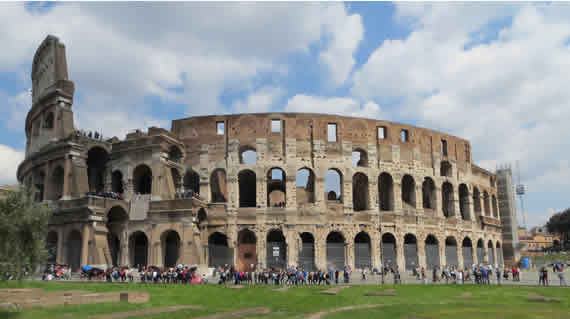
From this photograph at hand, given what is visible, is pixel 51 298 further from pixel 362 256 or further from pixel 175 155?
pixel 362 256

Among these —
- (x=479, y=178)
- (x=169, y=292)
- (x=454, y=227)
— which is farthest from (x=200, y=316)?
(x=479, y=178)

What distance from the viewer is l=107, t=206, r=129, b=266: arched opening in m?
33.6

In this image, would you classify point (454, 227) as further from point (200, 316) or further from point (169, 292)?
point (200, 316)

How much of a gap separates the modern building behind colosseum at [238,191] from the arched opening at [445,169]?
0.22 meters

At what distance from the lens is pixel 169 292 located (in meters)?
20.0

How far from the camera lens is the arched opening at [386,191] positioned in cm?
3873

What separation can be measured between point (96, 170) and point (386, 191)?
25498 millimetres

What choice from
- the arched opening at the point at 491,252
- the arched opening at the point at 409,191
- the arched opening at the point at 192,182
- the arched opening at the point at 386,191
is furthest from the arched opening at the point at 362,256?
the arched opening at the point at 491,252

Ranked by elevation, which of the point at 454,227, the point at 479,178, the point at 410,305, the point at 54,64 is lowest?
the point at 410,305

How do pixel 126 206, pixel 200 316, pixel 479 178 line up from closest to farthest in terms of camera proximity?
pixel 200 316 < pixel 126 206 < pixel 479 178

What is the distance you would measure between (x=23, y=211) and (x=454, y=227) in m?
36.4

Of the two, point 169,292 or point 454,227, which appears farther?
point 454,227

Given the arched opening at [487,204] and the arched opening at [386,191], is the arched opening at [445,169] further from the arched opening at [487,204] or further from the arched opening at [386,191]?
the arched opening at [487,204]

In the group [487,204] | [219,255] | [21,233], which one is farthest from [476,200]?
[21,233]
